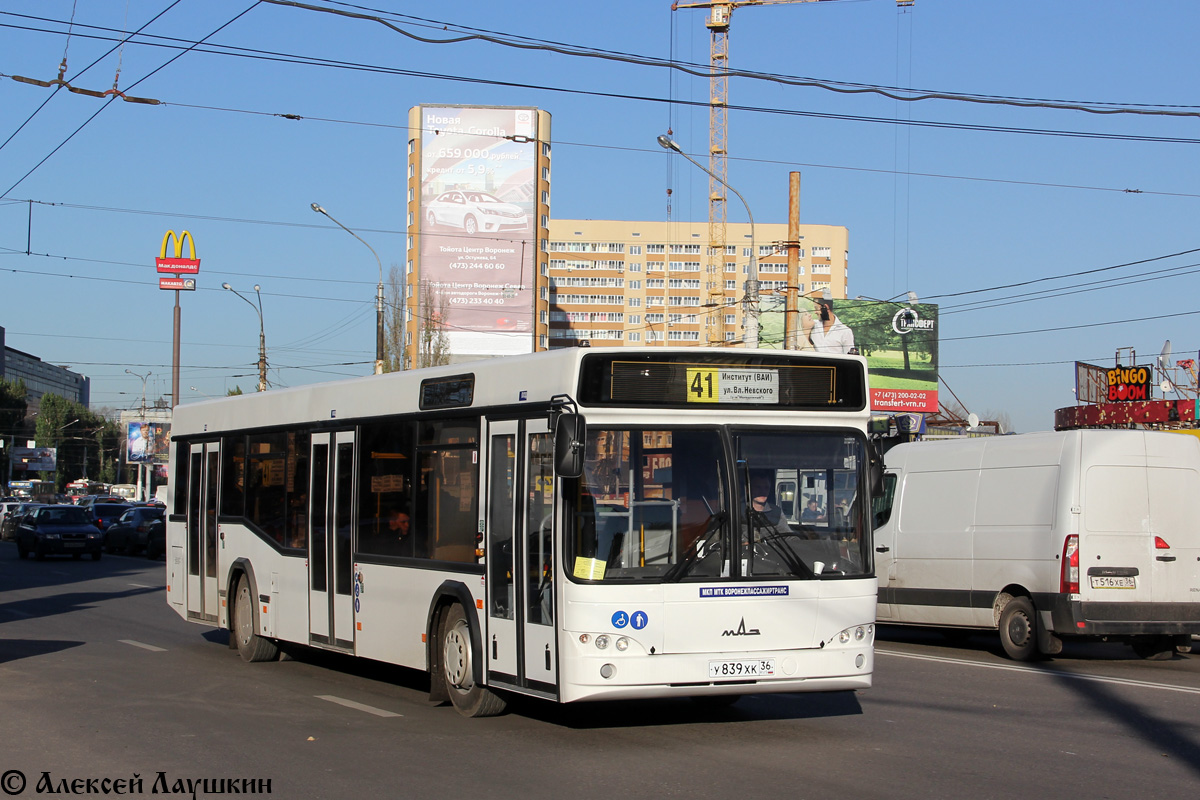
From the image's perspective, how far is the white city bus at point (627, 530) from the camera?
8367 millimetres

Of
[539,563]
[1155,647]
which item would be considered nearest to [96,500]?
[1155,647]

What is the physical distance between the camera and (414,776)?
7.60 meters

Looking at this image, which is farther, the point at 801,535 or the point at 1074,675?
the point at 1074,675

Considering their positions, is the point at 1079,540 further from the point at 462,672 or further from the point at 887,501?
the point at 462,672

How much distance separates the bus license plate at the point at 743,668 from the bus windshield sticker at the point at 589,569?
3.22ft

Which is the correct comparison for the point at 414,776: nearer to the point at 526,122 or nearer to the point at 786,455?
the point at 786,455

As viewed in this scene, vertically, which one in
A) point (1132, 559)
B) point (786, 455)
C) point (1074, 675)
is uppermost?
point (786, 455)

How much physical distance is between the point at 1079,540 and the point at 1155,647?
211 centimetres

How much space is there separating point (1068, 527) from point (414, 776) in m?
8.41

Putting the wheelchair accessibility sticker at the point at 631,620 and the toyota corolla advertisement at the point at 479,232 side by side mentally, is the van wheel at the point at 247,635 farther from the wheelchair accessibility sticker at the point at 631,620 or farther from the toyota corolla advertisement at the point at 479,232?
the toyota corolla advertisement at the point at 479,232

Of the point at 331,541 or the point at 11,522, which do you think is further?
the point at 11,522

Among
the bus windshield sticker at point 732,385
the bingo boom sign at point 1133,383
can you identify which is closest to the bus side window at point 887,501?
the bus windshield sticker at point 732,385

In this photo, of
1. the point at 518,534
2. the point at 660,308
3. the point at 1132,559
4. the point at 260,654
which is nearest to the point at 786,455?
the point at 518,534

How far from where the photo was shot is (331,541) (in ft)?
39.6
